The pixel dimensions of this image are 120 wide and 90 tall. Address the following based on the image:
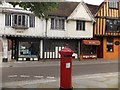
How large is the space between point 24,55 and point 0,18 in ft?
16.4

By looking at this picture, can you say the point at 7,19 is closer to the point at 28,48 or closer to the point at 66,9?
the point at 28,48

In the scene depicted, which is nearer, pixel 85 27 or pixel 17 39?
pixel 17 39

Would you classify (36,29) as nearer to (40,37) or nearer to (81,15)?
(40,37)

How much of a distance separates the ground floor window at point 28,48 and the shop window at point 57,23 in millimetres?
3042

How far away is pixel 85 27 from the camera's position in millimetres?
39062

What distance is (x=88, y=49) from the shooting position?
39.3m

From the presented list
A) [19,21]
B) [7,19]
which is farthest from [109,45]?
[7,19]

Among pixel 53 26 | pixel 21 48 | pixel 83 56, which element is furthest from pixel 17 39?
pixel 83 56

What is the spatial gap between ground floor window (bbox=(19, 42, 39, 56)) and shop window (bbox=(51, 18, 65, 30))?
3042 millimetres

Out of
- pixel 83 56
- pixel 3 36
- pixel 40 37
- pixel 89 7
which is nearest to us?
pixel 3 36

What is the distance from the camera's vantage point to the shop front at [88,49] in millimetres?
38219

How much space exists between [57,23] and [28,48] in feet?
15.3

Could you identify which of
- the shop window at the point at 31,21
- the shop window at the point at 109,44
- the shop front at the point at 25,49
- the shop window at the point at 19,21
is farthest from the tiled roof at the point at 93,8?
the shop window at the point at 19,21

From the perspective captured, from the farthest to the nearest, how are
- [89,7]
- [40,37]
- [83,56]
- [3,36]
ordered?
1. [89,7]
2. [83,56]
3. [40,37]
4. [3,36]
